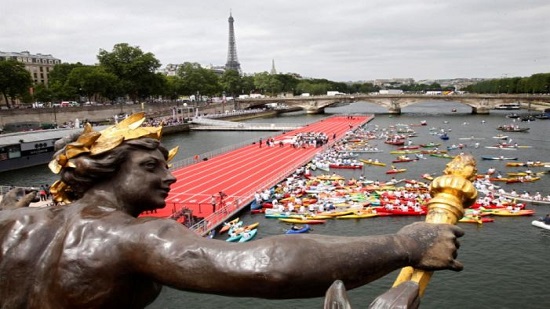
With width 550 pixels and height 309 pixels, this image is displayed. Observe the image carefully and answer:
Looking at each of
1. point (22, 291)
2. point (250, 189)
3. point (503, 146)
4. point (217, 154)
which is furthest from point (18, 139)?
point (503, 146)

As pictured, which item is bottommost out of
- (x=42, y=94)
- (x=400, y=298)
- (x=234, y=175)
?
(x=234, y=175)

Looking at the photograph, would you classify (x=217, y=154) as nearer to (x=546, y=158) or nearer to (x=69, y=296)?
(x=546, y=158)

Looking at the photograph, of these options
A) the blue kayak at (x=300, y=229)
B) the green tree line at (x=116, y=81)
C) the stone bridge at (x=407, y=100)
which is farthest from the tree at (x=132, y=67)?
the blue kayak at (x=300, y=229)

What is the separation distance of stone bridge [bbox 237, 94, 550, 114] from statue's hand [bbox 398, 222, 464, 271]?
337ft

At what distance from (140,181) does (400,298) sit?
1.50m

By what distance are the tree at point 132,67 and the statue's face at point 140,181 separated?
281 ft

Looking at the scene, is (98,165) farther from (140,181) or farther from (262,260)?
(262,260)

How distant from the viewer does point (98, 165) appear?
8.24ft

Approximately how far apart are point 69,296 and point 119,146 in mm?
804

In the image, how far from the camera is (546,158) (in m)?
47.0

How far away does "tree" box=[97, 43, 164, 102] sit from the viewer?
85562mm

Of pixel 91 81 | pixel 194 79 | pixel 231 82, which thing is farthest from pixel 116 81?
pixel 231 82

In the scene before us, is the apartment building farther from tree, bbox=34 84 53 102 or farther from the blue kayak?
the blue kayak

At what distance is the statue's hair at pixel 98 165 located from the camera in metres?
2.51
